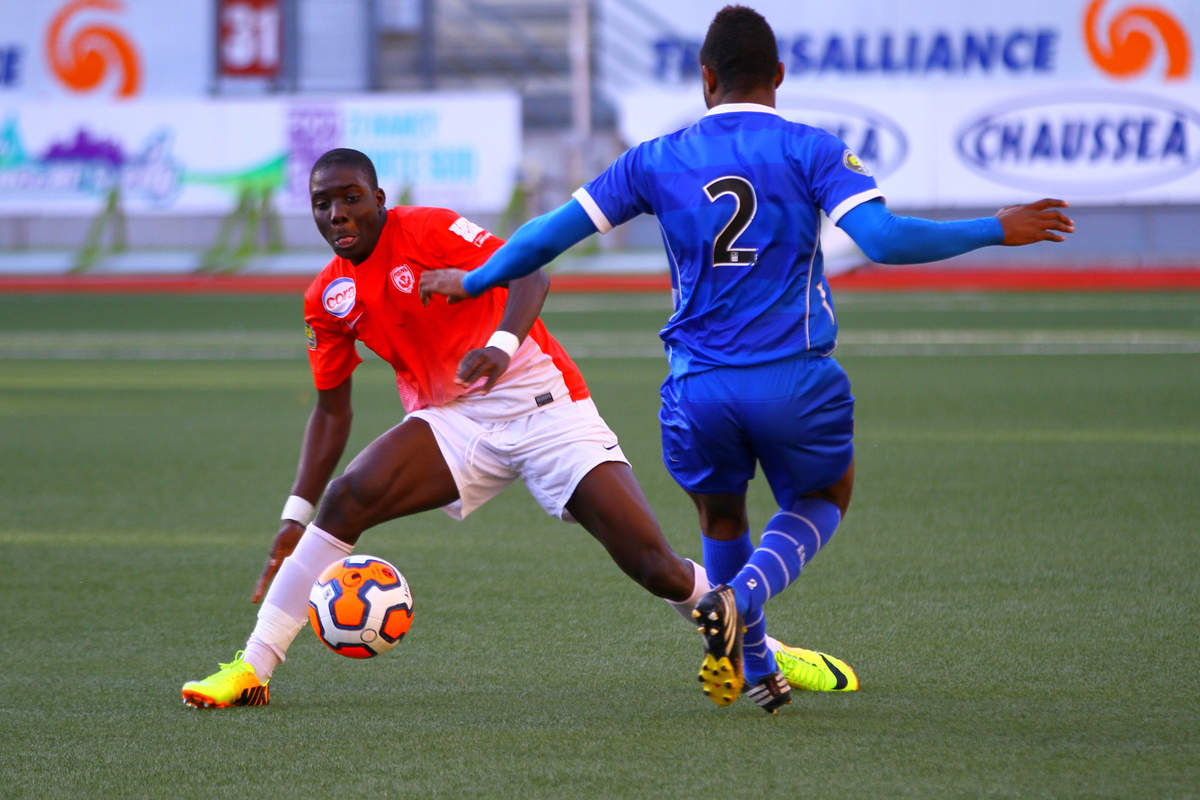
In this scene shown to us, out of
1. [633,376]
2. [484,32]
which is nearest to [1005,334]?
[633,376]

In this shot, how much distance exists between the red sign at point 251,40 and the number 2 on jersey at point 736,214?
28.4m

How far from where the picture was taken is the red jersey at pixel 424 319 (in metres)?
5.07

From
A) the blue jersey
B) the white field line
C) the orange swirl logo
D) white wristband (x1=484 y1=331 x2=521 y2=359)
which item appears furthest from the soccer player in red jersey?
the orange swirl logo

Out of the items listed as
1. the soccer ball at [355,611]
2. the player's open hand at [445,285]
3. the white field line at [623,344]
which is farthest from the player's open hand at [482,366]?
the white field line at [623,344]

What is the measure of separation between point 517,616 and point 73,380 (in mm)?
10056

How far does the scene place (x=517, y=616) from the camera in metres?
6.28

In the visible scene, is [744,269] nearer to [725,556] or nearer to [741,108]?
[741,108]

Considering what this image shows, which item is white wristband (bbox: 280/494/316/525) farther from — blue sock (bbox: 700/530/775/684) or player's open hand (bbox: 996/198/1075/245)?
player's open hand (bbox: 996/198/1075/245)

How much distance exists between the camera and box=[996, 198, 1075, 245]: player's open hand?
414cm

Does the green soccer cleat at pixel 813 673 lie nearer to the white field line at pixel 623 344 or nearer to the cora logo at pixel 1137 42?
the white field line at pixel 623 344

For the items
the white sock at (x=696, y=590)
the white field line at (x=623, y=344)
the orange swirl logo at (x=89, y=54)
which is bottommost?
the white field line at (x=623, y=344)

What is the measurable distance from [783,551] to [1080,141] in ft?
80.4

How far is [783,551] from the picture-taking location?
461 centimetres

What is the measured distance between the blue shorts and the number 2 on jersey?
12.2 inches
